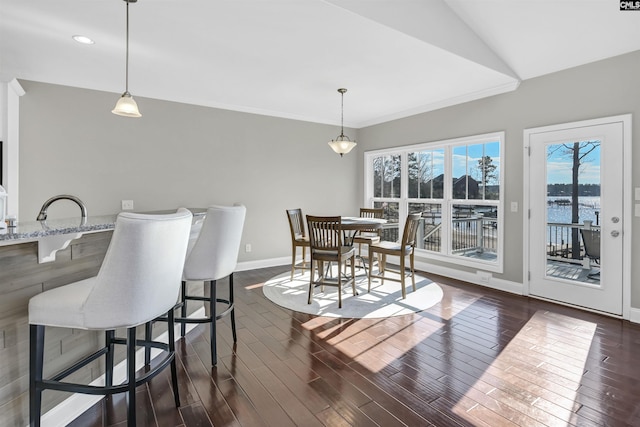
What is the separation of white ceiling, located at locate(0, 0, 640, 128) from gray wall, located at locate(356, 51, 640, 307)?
5.4 inches

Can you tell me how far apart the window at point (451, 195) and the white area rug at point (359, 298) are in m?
0.78

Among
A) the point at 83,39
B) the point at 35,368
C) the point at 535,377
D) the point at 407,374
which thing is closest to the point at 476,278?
the point at 535,377

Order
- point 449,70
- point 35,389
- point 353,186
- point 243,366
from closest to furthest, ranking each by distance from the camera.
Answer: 1. point 35,389
2. point 243,366
3. point 449,70
4. point 353,186

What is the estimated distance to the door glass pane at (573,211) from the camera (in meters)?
3.49

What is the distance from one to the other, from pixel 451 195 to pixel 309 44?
319 cm

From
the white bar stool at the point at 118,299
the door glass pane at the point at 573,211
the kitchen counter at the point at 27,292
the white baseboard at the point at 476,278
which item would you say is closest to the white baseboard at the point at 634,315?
the door glass pane at the point at 573,211

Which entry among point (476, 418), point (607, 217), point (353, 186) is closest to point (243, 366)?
point (476, 418)

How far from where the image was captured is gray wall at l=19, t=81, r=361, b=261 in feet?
12.7

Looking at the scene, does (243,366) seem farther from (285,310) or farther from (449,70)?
(449,70)

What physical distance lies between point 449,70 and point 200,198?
3.69 m

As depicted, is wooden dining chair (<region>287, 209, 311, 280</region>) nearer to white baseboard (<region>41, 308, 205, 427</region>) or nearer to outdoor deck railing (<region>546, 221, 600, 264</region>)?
white baseboard (<region>41, 308, 205, 427</region>)

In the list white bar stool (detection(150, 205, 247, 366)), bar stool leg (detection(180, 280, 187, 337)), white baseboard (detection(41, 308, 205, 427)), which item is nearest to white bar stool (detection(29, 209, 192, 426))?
white baseboard (detection(41, 308, 205, 427))

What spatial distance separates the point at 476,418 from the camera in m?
1.83

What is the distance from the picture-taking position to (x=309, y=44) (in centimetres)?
298
